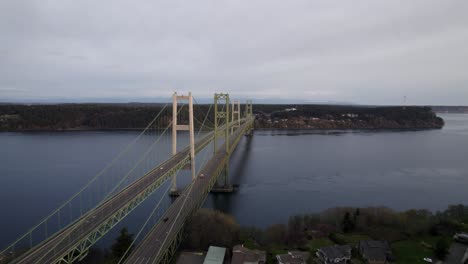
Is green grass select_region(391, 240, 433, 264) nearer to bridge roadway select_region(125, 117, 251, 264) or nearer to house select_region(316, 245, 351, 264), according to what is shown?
house select_region(316, 245, 351, 264)

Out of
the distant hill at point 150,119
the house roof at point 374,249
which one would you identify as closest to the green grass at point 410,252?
the house roof at point 374,249

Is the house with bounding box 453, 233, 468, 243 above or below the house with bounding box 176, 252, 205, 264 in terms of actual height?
above

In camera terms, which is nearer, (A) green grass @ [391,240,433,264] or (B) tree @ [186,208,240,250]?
(A) green grass @ [391,240,433,264]

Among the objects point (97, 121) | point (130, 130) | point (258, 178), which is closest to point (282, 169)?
point (258, 178)

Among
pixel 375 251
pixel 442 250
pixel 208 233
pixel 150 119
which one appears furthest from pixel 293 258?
pixel 150 119

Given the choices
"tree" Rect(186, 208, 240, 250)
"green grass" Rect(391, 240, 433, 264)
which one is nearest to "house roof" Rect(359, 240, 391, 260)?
"green grass" Rect(391, 240, 433, 264)

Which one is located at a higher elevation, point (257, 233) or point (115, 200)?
point (115, 200)

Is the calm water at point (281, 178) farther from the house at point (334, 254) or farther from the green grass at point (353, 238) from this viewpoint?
the house at point (334, 254)

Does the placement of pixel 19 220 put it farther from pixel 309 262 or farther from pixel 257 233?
pixel 309 262
